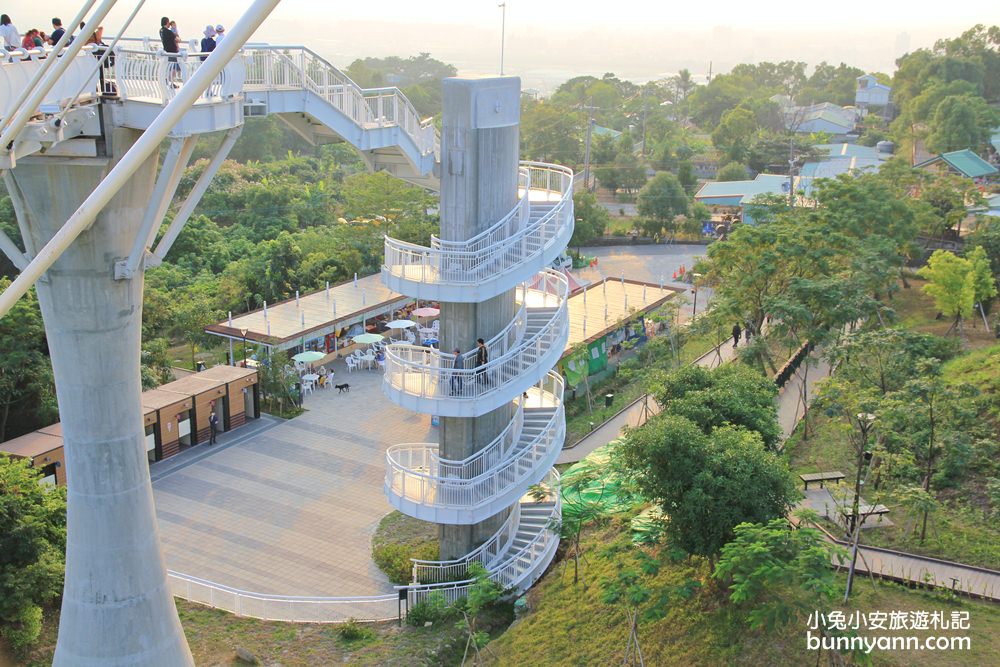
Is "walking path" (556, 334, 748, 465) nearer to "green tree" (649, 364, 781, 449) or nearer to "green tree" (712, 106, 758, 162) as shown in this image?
"green tree" (649, 364, 781, 449)

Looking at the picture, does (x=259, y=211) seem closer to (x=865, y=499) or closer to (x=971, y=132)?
(x=865, y=499)

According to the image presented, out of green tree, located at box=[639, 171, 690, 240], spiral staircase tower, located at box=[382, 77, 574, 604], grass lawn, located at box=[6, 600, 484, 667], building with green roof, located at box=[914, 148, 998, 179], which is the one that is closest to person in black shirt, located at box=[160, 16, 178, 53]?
spiral staircase tower, located at box=[382, 77, 574, 604]

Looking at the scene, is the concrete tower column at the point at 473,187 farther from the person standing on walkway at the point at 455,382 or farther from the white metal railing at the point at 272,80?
the white metal railing at the point at 272,80

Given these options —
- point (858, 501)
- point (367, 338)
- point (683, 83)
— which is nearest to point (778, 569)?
point (858, 501)

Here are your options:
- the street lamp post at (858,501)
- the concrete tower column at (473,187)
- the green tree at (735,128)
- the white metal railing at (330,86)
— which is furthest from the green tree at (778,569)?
the green tree at (735,128)

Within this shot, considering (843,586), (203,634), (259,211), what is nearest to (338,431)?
(203,634)

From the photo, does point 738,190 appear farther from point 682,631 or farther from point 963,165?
point 682,631
